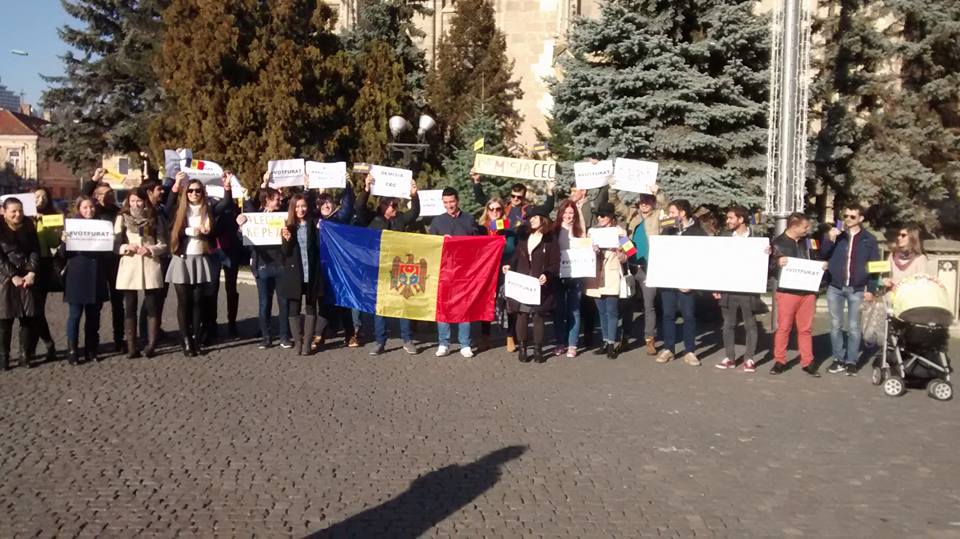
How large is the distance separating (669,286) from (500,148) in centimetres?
1600

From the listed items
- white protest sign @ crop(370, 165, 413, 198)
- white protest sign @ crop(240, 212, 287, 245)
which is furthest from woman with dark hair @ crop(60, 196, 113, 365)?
white protest sign @ crop(370, 165, 413, 198)

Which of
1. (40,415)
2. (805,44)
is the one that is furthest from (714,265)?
(40,415)

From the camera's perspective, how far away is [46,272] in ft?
34.9

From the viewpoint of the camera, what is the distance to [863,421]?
8367 millimetres

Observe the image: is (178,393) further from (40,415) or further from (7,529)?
(7,529)

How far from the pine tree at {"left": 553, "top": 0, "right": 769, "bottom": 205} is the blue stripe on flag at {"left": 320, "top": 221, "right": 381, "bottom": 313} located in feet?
24.7

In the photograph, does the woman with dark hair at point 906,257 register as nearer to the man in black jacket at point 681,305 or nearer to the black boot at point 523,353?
the man in black jacket at point 681,305

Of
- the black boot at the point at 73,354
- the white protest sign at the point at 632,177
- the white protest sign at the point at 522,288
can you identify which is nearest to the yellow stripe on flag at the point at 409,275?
the white protest sign at the point at 522,288

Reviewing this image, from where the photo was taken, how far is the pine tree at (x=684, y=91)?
17.0m

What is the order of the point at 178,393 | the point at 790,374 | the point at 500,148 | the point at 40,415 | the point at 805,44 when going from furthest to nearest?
the point at 500,148 → the point at 805,44 → the point at 790,374 → the point at 178,393 → the point at 40,415

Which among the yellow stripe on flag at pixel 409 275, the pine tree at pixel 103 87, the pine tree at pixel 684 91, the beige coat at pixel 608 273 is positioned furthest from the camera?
the pine tree at pixel 103 87

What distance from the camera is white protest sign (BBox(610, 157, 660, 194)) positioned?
1186 cm

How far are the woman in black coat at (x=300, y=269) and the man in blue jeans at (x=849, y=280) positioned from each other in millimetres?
6257

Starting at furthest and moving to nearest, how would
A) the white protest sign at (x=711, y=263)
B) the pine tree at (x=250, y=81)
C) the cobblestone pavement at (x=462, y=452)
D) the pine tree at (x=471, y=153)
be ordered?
the pine tree at (x=471, y=153) → the pine tree at (x=250, y=81) → the white protest sign at (x=711, y=263) → the cobblestone pavement at (x=462, y=452)
